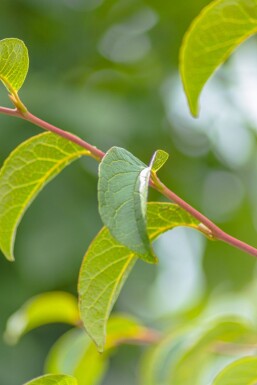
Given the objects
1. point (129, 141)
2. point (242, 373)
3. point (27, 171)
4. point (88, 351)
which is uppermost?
point (27, 171)

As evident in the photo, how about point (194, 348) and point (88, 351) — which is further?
point (88, 351)

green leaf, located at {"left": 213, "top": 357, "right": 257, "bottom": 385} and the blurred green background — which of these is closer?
green leaf, located at {"left": 213, "top": 357, "right": 257, "bottom": 385}

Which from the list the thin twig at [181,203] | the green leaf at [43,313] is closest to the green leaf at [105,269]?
the thin twig at [181,203]

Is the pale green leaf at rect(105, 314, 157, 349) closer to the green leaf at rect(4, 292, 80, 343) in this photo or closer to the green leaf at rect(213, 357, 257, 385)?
the green leaf at rect(4, 292, 80, 343)

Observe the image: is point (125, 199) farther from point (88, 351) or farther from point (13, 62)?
point (88, 351)

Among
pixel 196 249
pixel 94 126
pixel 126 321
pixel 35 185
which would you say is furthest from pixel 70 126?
pixel 35 185

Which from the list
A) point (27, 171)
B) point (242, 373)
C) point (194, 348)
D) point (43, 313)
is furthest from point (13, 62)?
point (43, 313)

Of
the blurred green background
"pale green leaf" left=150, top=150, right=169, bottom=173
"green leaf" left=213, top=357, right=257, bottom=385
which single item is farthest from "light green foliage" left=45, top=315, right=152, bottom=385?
the blurred green background
